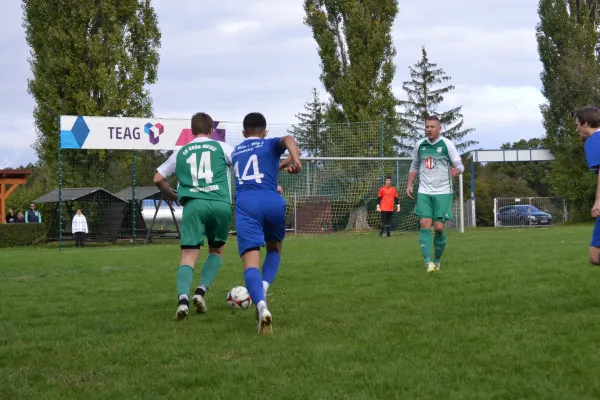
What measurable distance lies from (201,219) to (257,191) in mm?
914

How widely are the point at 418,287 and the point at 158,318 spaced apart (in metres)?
2.85

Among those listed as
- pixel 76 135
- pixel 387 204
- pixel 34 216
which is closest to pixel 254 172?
pixel 76 135

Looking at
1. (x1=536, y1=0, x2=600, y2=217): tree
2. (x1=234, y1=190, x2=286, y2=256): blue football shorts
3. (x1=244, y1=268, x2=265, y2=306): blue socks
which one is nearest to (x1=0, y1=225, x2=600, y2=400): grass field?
(x1=244, y1=268, x2=265, y2=306): blue socks

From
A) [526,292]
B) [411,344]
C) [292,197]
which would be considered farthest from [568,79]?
[411,344]

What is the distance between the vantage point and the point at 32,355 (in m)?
5.07

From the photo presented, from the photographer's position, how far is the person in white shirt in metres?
25.1

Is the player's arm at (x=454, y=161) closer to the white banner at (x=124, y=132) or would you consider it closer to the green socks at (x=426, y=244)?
the green socks at (x=426, y=244)

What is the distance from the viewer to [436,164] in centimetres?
1031

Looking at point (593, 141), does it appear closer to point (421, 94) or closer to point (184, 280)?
point (184, 280)

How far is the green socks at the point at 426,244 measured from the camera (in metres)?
10.1

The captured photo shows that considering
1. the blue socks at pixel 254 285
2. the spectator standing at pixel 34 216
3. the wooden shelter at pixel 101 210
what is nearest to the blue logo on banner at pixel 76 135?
the wooden shelter at pixel 101 210

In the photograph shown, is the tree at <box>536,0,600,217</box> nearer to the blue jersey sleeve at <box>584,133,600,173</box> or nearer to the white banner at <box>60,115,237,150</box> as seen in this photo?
the white banner at <box>60,115,237,150</box>

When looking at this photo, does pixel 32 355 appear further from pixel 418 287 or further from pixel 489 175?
pixel 489 175

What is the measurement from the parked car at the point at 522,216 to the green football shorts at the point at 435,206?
3231 centimetres
